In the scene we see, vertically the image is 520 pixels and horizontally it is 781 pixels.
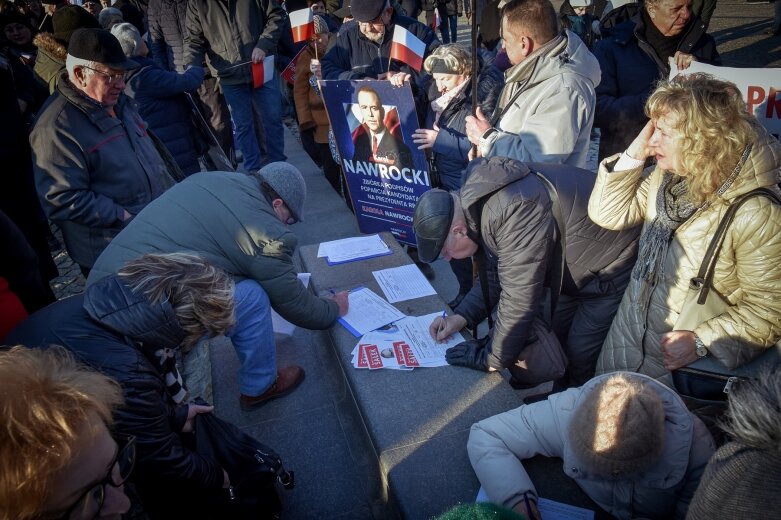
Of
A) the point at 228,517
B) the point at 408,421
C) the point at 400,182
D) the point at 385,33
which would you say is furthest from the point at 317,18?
the point at 228,517

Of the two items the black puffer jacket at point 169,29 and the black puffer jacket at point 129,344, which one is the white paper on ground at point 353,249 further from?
the black puffer jacket at point 169,29

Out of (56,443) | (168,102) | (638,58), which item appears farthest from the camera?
(168,102)

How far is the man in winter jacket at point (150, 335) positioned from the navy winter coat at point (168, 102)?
307 cm

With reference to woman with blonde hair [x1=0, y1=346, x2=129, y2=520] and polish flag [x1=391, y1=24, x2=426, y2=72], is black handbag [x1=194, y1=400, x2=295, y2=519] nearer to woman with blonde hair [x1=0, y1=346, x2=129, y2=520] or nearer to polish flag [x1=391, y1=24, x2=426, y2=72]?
woman with blonde hair [x1=0, y1=346, x2=129, y2=520]

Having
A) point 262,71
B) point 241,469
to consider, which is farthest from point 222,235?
point 262,71

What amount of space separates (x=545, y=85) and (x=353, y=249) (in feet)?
5.67

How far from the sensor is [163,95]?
4.47m

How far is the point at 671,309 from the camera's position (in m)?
2.00

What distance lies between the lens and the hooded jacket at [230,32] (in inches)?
203

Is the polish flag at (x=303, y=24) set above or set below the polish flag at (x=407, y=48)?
above

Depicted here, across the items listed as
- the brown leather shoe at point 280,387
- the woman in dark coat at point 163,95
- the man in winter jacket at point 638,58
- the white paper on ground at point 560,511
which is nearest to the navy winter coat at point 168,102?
the woman in dark coat at point 163,95

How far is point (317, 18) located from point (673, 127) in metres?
4.22

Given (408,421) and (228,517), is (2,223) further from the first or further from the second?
(408,421)

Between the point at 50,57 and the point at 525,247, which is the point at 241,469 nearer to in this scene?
the point at 525,247
